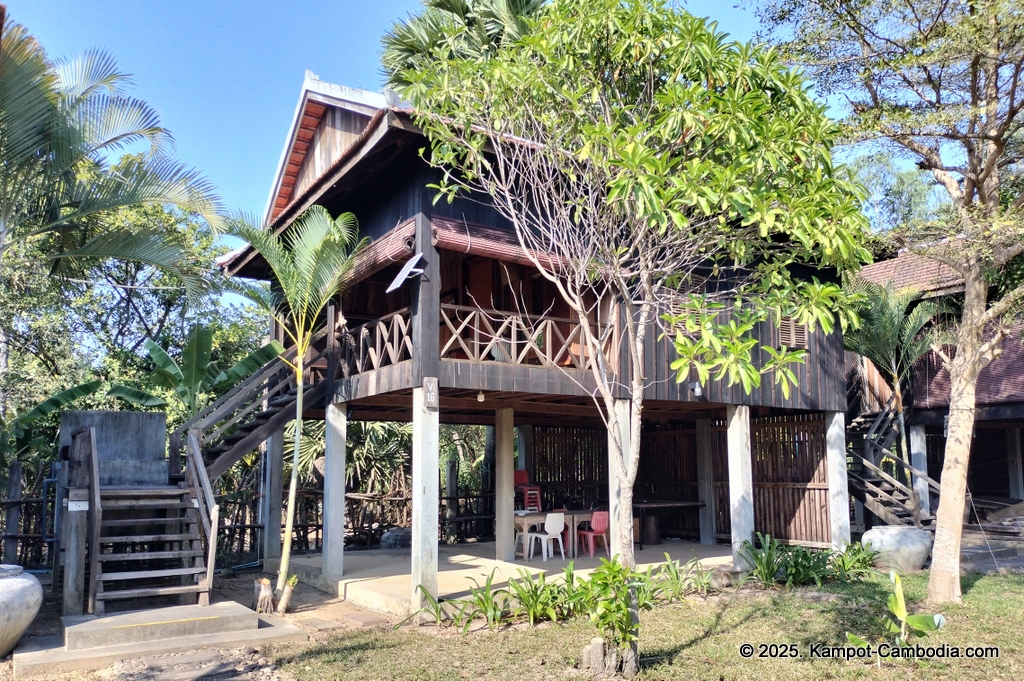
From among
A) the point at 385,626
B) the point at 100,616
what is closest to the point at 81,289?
the point at 100,616

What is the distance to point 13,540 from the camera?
472 inches

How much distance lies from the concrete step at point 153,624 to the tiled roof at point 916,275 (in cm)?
1377

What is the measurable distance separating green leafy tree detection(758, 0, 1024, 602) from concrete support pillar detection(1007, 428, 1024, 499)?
41.5ft

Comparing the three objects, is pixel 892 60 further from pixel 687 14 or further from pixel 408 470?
pixel 408 470

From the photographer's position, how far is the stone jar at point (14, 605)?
24.7 feet

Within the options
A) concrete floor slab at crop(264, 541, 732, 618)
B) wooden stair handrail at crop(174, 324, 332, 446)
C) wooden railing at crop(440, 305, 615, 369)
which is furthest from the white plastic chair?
wooden stair handrail at crop(174, 324, 332, 446)

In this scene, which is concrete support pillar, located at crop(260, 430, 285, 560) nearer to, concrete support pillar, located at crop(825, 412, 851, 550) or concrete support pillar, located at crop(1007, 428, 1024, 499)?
concrete support pillar, located at crop(825, 412, 851, 550)

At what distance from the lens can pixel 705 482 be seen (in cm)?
1641

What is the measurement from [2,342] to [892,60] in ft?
51.3

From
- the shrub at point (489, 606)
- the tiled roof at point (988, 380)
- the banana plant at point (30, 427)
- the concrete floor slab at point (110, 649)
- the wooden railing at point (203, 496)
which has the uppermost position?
the tiled roof at point (988, 380)

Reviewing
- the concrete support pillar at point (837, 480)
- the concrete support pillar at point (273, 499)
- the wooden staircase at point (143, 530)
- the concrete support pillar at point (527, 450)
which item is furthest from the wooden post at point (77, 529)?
the concrete support pillar at point (837, 480)

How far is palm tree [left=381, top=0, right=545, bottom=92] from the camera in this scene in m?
15.1

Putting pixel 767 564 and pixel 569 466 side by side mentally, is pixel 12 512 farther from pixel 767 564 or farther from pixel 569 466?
pixel 767 564

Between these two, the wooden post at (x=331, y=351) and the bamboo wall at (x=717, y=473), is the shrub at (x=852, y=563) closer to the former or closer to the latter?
the bamboo wall at (x=717, y=473)
